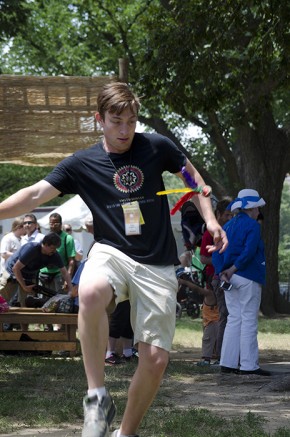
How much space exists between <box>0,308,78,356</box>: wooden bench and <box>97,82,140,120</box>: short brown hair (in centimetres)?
693

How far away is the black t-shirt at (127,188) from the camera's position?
526 centimetres

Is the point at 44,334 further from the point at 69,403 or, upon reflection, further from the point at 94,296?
the point at 94,296

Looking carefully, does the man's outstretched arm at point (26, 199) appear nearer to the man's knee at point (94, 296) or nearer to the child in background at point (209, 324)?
the man's knee at point (94, 296)

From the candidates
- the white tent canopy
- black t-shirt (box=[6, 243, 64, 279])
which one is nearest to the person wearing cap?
black t-shirt (box=[6, 243, 64, 279])

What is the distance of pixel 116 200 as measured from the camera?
529cm

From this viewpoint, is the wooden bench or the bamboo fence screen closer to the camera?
the bamboo fence screen

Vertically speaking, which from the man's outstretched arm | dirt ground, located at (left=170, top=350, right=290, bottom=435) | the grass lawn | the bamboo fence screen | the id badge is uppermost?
the bamboo fence screen

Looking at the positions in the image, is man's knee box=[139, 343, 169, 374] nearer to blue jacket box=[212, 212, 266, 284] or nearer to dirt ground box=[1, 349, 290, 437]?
dirt ground box=[1, 349, 290, 437]

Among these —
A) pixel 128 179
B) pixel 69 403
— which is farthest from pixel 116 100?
pixel 69 403

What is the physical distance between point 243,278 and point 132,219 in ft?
16.9

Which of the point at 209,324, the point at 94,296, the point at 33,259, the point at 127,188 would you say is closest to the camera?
the point at 94,296

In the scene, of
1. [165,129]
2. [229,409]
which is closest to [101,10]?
[165,129]

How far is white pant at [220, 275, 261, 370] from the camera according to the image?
1023 cm

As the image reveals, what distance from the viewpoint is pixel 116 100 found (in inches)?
208
